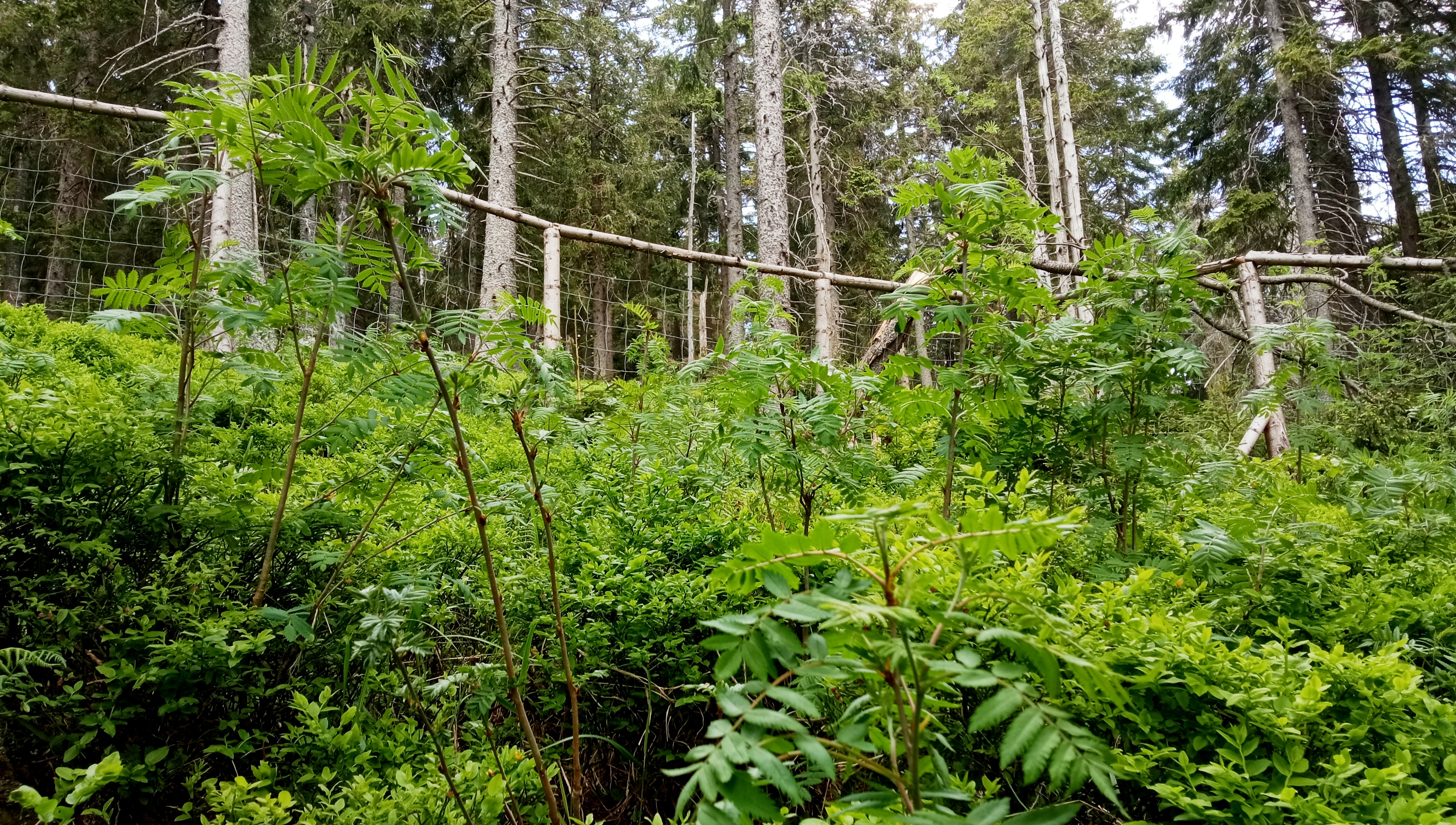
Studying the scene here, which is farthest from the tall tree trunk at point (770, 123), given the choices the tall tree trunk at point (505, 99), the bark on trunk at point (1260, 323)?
the bark on trunk at point (1260, 323)

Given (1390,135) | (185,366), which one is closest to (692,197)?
(1390,135)

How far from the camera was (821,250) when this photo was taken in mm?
15438

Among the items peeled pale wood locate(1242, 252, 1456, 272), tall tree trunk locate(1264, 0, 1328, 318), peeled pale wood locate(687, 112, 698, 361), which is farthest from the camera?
peeled pale wood locate(687, 112, 698, 361)

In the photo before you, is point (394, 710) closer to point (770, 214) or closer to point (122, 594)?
point (122, 594)

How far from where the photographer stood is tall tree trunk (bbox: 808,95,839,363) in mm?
A: 6637

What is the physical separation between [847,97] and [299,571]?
18.6 meters

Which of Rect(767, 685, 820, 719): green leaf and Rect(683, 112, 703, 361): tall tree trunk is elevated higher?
Rect(683, 112, 703, 361): tall tree trunk

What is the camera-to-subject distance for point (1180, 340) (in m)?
2.46

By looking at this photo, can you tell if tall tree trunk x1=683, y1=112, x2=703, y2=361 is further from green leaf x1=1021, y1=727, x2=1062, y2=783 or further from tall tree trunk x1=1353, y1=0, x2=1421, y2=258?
green leaf x1=1021, y1=727, x2=1062, y2=783

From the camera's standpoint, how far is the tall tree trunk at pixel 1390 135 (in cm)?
1228

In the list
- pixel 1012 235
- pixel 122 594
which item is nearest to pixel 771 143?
pixel 1012 235

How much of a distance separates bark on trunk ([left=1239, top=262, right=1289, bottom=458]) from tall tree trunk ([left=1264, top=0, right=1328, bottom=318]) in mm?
9452

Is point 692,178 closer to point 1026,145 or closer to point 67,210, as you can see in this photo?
point 1026,145

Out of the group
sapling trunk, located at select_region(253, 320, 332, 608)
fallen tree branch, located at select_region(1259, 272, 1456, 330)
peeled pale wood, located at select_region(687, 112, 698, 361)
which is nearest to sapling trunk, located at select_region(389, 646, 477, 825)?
sapling trunk, located at select_region(253, 320, 332, 608)
